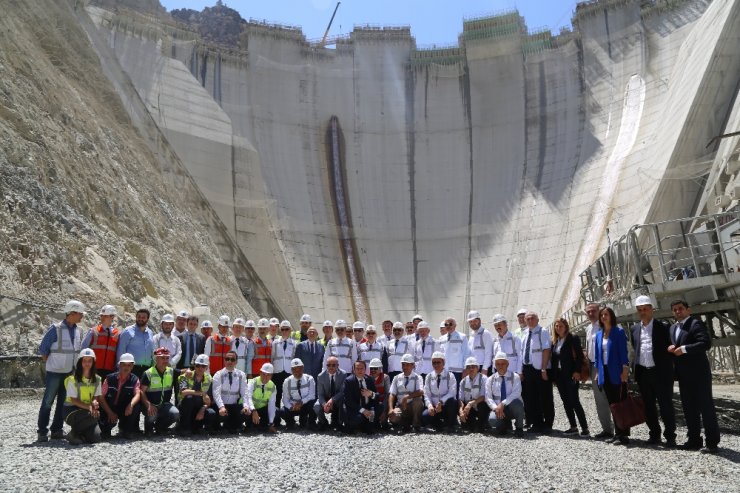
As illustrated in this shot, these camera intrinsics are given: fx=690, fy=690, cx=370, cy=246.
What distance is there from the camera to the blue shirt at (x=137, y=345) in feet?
26.9

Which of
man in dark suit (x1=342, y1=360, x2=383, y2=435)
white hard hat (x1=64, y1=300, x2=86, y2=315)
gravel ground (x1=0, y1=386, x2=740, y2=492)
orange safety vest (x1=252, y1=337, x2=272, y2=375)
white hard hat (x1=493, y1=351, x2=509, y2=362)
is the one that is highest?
white hard hat (x1=64, y1=300, x2=86, y2=315)

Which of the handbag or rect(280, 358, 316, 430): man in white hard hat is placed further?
rect(280, 358, 316, 430): man in white hard hat

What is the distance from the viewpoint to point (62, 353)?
7.50 meters

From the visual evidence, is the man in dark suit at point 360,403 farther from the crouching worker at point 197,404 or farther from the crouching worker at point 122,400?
the crouching worker at point 122,400

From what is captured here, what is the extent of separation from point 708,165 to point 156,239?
16437 millimetres

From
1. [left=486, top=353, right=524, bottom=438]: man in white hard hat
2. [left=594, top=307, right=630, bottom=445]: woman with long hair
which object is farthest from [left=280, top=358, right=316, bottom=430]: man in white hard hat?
[left=594, top=307, right=630, bottom=445]: woman with long hair

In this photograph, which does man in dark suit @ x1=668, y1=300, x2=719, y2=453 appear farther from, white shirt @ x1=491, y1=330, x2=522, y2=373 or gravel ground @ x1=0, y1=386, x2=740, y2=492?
white shirt @ x1=491, y1=330, x2=522, y2=373

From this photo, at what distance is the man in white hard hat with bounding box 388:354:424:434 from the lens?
881 centimetres

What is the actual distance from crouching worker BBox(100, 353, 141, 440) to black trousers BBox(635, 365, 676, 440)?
5518mm

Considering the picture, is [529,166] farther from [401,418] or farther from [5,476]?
[5,476]

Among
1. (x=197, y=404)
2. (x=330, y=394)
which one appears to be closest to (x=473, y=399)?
(x=330, y=394)

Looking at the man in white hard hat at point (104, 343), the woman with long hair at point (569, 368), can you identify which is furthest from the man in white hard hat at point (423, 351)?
the man in white hard hat at point (104, 343)

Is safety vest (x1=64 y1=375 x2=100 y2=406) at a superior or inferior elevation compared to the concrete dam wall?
inferior

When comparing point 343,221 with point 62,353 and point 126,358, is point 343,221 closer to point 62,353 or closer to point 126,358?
point 126,358
